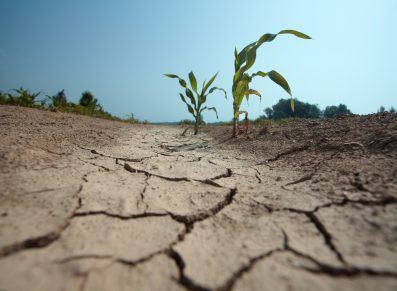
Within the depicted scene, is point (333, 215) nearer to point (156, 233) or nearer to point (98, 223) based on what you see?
point (156, 233)

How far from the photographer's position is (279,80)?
215 cm

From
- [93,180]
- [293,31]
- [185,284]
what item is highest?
[293,31]

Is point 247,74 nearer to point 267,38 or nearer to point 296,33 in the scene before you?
point 267,38

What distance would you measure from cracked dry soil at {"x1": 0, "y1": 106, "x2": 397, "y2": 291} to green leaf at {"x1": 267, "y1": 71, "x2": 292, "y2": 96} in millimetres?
833

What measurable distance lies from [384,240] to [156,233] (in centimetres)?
89

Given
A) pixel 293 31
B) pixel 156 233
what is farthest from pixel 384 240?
pixel 293 31

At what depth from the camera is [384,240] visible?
26.3 inches

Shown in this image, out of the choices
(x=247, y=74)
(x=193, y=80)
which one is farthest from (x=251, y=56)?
(x=193, y=80)

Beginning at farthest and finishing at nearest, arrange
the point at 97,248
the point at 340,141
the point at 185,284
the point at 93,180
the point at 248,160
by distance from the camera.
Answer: the point at 248,160 < the point at 340,141 < the point at 93,180 < the point at 97,248 < the point at 185,284

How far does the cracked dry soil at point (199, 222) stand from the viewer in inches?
23.1

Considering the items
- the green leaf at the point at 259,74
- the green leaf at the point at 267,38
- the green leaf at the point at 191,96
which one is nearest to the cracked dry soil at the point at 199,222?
the green leaf at the point at 259,74

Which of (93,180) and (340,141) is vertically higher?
(340,141)

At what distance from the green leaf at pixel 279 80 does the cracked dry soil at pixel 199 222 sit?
833 millimetres

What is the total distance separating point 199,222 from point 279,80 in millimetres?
1953
